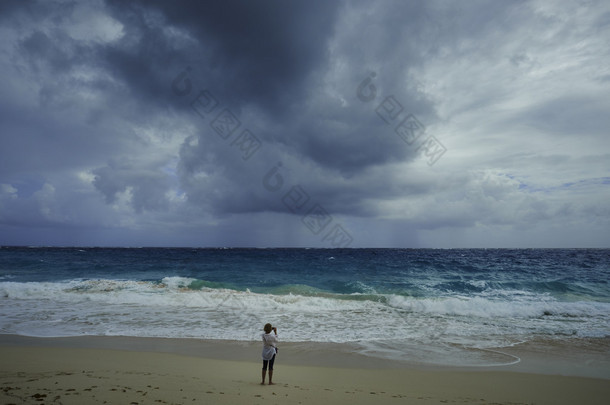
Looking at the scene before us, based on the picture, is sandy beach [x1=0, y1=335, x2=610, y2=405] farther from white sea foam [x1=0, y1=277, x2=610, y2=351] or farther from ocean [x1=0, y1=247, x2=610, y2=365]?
white sea foam [x1=0, y1=277, x2=610, y2=351]

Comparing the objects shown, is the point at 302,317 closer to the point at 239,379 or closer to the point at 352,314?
the point at 352,314

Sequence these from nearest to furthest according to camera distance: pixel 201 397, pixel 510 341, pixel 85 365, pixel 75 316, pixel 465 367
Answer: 1. pixel 201 397
2. pixel 85 365
3. pixel 465 367
4. pixel 510 341
5. pixel 75 316

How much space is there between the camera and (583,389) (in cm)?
709

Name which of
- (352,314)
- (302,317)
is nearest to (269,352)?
(302,317)

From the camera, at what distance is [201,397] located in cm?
577

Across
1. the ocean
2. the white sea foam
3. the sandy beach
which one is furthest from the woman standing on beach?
the white sea foam

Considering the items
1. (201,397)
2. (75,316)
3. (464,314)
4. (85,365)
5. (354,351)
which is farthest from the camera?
(464,314)

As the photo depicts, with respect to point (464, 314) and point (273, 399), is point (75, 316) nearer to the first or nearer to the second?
point (273, 399)

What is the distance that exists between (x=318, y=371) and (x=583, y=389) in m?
6.16

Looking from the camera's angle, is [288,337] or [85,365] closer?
[85,365]

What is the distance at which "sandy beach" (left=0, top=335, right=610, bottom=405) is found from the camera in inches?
231

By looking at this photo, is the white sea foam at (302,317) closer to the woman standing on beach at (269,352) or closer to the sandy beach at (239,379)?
the sandy beach at (239,379)

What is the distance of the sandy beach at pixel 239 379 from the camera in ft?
19.2

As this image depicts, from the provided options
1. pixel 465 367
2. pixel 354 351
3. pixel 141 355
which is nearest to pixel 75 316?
pixel 141 355
